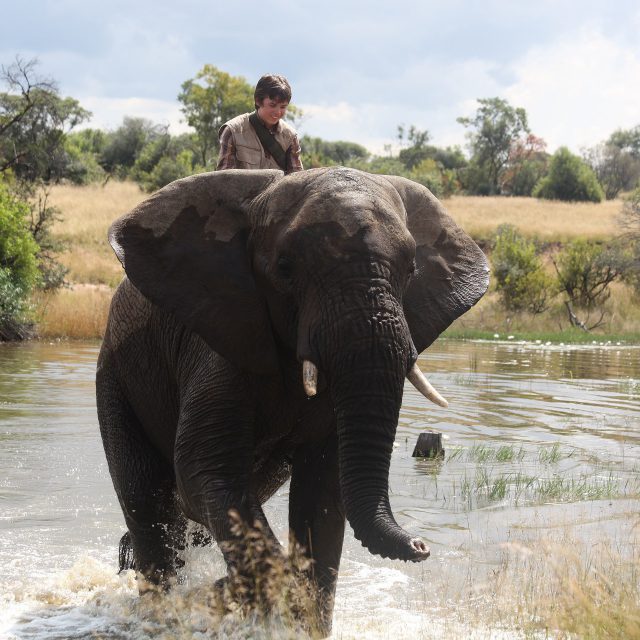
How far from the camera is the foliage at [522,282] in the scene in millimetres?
39594

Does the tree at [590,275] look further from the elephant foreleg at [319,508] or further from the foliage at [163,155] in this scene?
the elephant foreleg at [319,508]

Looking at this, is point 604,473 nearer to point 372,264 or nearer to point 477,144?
point 372,264

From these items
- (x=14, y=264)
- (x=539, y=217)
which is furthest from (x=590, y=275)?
(x=14, y=264)

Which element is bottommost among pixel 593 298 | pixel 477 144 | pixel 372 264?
pixel 593 298

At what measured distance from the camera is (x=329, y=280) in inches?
160

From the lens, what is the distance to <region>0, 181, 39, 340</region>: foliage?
23484mm

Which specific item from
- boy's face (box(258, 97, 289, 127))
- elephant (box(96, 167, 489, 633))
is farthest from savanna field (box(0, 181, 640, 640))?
boy's face (box(258, 97, 289, 127))


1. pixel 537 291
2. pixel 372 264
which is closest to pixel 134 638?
pixel 372 264

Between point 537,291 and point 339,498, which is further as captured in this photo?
point 537,291

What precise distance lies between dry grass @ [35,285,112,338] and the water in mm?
8437

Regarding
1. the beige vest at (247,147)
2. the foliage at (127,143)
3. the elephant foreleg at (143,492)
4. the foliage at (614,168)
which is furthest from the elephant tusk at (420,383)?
the foliage at (614,168)

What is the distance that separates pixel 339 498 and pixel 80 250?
3927 cm

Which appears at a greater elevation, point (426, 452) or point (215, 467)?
point (215, 467)

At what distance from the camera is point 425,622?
5.61m
